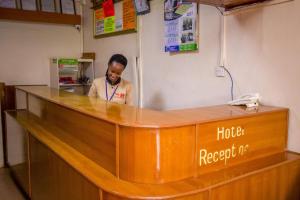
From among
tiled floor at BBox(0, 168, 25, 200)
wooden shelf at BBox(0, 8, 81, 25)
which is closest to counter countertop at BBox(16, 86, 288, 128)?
tiled floor at BBox(0, 168, 25, 200)

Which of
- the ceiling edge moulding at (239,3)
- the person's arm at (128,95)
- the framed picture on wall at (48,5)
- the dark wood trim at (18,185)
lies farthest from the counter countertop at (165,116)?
the framed picture on wall at (48,5)

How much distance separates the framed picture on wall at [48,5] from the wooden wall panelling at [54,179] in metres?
2.63

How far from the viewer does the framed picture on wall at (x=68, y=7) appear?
15.8 ft

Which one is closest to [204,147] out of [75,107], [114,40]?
[75,107]

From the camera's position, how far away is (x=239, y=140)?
1.80 metres

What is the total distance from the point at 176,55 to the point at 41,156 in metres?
1.66

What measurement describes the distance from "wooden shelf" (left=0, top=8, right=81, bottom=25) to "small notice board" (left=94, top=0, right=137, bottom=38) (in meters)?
0.50

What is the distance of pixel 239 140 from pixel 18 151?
8.91 feet

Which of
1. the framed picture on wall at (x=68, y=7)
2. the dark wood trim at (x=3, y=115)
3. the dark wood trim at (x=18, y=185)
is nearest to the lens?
the dark wood trim at (x=18, y=185)

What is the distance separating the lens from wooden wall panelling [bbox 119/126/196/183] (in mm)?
1475

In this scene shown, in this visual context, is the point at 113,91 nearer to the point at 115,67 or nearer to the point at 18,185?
the point at 115,67

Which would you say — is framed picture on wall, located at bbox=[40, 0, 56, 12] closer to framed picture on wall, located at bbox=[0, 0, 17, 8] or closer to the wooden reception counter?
framed picture on wall, located at bbox=[0, 0, 17, 8]

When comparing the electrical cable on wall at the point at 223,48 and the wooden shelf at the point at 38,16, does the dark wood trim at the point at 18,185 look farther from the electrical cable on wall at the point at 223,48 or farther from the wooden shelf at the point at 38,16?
the electrical cable on wall at the point at 223,48

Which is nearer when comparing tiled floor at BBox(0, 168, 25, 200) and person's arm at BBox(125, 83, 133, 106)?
person's arm at BBox(125, 83, 133, 106)
